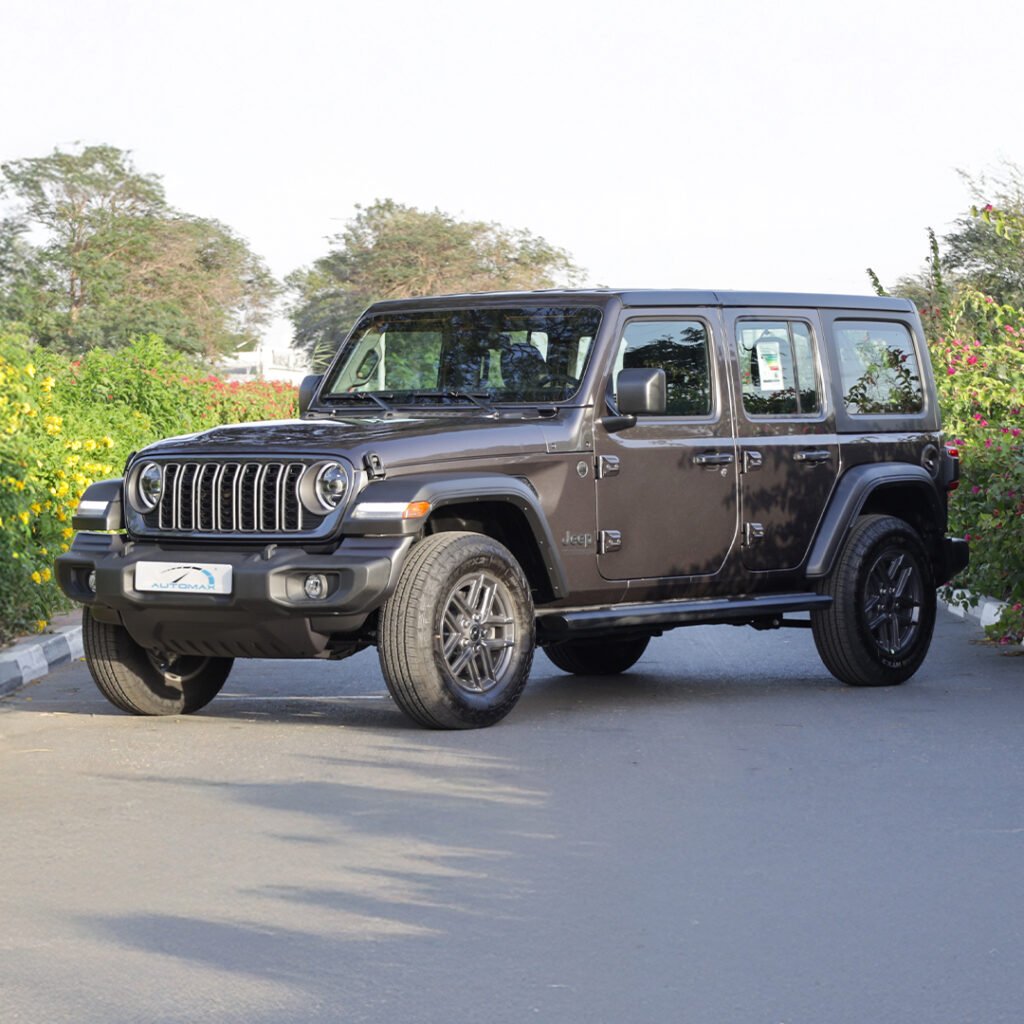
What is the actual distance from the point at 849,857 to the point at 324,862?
166 centimetres

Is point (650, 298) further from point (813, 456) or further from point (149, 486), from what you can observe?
point (149, 486)

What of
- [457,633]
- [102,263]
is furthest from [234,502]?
[102,263]

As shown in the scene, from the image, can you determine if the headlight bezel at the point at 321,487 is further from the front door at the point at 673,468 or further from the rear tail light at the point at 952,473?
the rear tail light at the point at 952,473

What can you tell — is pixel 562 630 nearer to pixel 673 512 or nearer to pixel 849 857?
pixel 673 512

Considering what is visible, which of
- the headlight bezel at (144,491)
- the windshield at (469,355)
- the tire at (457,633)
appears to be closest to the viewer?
the tire at (457,633)

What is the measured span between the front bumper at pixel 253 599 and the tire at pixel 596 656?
2831 millimetres

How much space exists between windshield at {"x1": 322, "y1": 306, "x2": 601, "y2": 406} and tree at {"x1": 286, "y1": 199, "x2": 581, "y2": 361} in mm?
53968

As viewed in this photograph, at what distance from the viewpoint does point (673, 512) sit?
10.2 m

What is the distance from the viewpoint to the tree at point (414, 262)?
65750 mm

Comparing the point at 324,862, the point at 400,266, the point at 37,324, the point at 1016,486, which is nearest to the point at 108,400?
the point at 1016,486

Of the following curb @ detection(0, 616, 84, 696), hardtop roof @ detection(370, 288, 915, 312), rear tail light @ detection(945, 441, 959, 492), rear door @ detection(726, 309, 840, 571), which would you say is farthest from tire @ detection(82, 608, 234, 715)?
rear tail light @ detection(945, 441, 959, 492)

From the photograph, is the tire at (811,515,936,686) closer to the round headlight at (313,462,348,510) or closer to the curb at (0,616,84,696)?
the round headlight at (313,462,348,510)

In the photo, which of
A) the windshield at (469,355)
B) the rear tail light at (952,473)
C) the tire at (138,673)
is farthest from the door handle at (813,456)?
A: the tire at (138,673)

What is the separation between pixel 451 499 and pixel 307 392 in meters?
2.03
